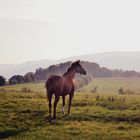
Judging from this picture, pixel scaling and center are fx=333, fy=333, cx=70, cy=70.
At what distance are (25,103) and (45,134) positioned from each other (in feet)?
34.2

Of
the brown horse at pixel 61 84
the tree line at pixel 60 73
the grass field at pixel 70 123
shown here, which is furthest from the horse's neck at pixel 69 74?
the tree line at pixel 60 73

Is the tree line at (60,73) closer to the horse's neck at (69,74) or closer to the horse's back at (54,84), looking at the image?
the horse's neck at (69,74)

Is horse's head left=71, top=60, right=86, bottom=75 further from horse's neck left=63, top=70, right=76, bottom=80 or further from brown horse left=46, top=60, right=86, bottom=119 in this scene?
horse's neck left=63, top=70, right=76, bottom=80

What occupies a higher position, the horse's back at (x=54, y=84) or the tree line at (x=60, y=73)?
the tree line at (x=60, y=73)

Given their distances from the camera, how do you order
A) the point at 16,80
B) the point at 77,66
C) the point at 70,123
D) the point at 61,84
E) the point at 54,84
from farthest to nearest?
the point at 16,80 → the point at 77,66 → the point at 61,84 → the point at 54,84 → the point at 70,123

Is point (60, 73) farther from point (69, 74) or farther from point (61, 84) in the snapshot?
point (61, 84)

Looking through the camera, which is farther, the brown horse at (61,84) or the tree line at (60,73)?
the tree line at (60,73)

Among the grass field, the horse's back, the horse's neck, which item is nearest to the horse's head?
the horse's neck

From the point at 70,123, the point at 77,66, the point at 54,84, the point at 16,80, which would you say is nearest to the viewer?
the point at 70,123

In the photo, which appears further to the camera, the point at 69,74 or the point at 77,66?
the point at 77,66

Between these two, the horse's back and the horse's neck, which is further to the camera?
the horse's neck

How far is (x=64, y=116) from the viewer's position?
75.2ft

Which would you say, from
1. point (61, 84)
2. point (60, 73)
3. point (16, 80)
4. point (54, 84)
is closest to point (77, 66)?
point (61, 84)

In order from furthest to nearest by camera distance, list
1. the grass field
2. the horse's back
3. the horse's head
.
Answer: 1. the horse's head
2. the horse's back
3. the grass field
